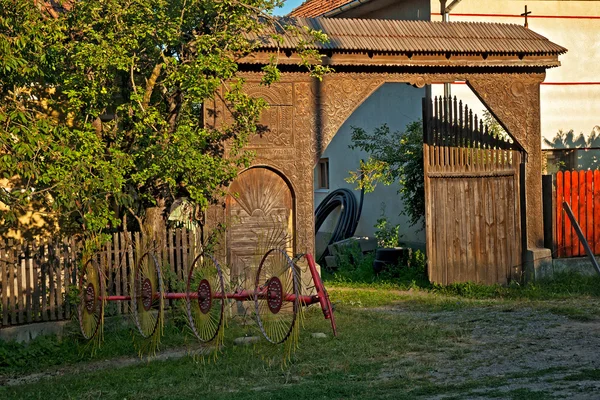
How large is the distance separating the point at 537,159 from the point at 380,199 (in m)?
6.59

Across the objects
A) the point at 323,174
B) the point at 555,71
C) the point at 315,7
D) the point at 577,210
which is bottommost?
the point at 577,210

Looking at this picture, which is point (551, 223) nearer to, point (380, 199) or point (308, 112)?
point (308, 112)

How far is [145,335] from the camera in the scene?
10742 millimetres

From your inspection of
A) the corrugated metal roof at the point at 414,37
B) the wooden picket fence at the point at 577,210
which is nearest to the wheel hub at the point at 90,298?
the corrugated metal roof at the point at 414,37

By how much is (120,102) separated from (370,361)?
215 inches

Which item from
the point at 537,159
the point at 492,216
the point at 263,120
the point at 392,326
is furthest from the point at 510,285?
the point at 263,120

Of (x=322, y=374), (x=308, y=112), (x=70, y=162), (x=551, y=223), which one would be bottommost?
(x=322, y=374)

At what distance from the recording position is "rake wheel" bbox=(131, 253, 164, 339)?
409 inches

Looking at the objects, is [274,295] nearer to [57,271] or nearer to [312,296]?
[312,296]

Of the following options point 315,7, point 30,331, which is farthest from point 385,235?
point 30,331

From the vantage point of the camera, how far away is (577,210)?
15.7 meters

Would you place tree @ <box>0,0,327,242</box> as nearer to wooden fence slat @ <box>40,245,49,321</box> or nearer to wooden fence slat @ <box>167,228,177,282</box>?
wooden fence slat @ <box>167,228,177,282</box>

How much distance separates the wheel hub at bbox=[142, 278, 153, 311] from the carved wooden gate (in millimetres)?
5938

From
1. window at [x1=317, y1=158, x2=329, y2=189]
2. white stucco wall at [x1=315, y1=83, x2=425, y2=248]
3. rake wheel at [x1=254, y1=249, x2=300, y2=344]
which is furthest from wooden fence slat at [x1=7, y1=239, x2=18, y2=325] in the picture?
window at [x1=317, y1=158, x2=329, y2=189]
